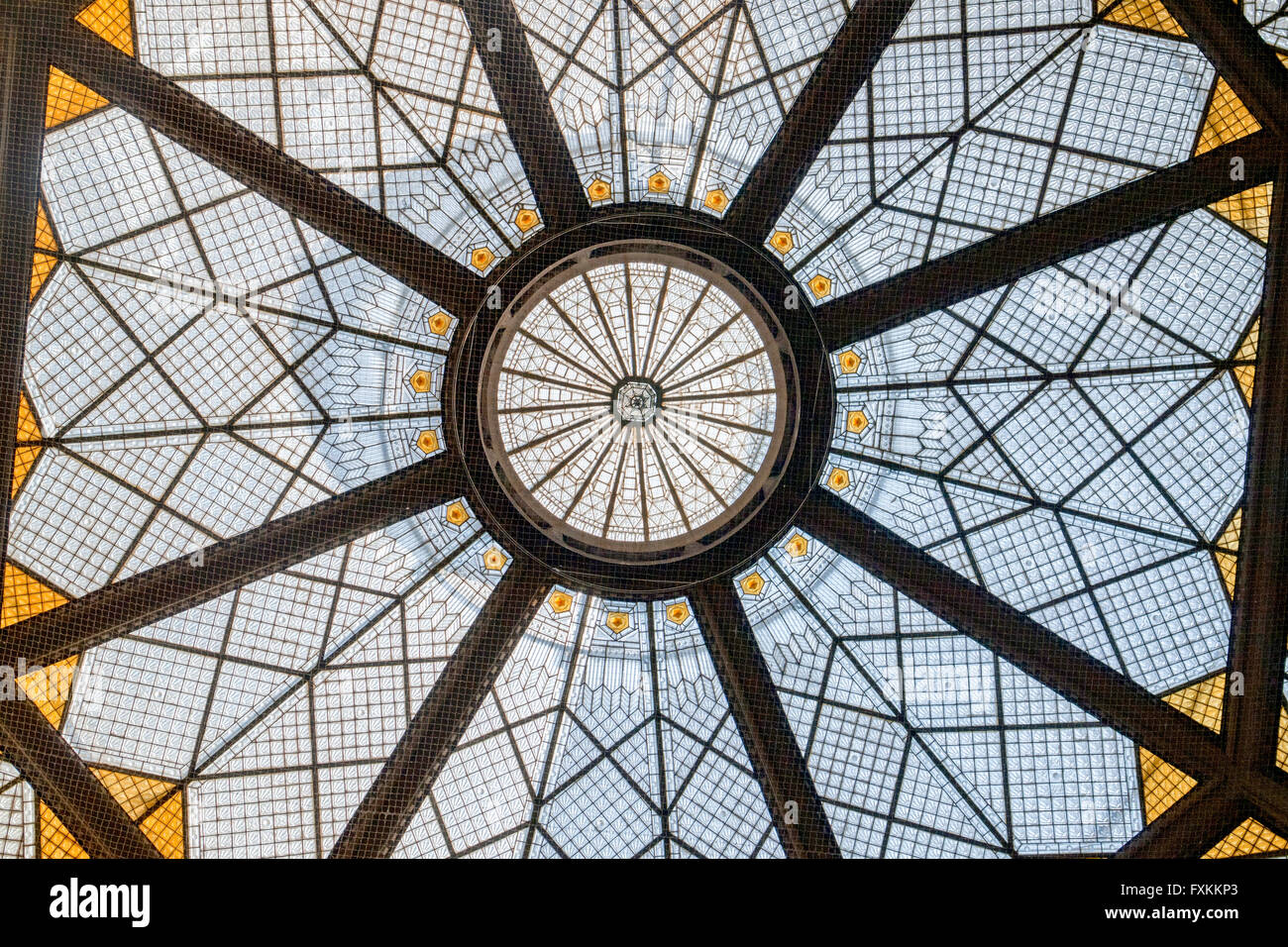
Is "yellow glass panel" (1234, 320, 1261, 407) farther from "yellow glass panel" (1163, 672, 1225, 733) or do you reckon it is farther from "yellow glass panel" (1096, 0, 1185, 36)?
"yellow glass panel" (1096, 0, 1185, 36)

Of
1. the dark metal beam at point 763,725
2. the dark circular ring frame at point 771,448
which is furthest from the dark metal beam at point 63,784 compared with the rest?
the dark metal beam at point 763,725

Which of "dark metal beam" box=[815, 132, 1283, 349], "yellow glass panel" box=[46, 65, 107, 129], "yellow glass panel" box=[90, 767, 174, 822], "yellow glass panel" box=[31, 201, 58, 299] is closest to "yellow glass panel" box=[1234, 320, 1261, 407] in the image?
"dark metal beam" box=[815, 132, 1283, 349]

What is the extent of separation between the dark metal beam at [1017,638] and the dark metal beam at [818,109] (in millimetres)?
3586

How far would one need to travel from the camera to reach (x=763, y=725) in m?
13.4

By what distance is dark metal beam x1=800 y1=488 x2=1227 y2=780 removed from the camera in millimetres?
12609

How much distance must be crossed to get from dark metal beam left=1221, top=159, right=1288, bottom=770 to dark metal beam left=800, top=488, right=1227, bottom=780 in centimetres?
43

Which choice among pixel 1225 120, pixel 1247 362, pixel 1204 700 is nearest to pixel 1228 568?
pixel 1204 700

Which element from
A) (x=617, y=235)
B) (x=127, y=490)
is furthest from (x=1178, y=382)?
(x=127, y=490)

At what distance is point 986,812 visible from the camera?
13641mm

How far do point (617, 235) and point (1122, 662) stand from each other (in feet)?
25.8

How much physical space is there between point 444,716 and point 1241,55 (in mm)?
11326

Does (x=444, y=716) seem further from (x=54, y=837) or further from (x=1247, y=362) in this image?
(x=1247, y=362)
